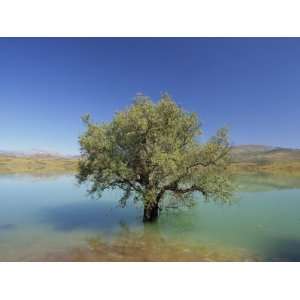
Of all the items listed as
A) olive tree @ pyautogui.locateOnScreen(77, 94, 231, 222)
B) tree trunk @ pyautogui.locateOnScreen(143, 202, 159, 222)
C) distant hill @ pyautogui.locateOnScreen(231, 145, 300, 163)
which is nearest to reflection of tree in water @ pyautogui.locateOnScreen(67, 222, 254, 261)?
tree trunk @ pyautogui.locateOnScreen(143, 202, 159, 222)

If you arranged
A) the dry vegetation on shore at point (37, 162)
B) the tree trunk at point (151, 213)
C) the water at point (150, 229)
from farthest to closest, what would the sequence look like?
1. the dry vegetation on shore at point (37, 162)
2. the tree trunk at point (151, 213)
3. the water at point (150, 229)

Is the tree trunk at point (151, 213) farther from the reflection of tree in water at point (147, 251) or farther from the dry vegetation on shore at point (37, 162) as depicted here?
the dry vegetation on shore at point (37, 162)

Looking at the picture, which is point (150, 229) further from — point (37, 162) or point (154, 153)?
point (37, 162)

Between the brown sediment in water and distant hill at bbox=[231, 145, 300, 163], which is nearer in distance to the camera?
the brown sediment in water

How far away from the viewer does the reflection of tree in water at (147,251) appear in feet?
44.8

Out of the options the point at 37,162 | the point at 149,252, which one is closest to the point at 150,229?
the point at 149,252

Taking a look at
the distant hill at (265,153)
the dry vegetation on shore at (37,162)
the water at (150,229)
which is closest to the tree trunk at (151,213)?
the water at (150,229)

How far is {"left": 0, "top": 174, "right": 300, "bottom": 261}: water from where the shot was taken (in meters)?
14.5

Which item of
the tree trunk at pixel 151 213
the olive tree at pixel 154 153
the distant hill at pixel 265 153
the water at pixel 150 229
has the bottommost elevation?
the water at pixel 150 229

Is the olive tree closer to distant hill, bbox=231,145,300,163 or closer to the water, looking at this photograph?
the water

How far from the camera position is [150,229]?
17875mm

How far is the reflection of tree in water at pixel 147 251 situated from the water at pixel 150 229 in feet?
0.14

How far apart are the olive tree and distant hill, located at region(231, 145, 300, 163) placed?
88386 millimetres

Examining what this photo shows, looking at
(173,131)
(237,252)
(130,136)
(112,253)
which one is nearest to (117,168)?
(130,136)
